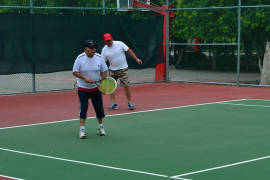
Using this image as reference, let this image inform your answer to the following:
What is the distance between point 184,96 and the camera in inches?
653

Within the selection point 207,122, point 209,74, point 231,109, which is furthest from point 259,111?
point 209,74

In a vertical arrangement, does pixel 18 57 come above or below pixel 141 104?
above

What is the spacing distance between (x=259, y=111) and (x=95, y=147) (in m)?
5.37

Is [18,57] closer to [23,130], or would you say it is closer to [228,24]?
[23,130]

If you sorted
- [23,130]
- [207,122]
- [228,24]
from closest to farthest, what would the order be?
[23,130]
[207,122]
[228,24]

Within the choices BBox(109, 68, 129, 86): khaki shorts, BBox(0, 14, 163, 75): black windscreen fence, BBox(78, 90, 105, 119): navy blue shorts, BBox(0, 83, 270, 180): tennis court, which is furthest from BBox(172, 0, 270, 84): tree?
BBox(78, 90, 105, 119): navy blue shorts

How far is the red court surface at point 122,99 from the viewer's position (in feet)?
42.2

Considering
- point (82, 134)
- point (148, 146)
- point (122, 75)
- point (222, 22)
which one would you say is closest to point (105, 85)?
point (82, 134)

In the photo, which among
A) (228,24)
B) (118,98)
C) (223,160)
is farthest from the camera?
(228,24)

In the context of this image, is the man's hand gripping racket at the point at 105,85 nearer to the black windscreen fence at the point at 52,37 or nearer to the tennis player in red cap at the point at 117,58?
the tennis player in red cap at the point at 117,58

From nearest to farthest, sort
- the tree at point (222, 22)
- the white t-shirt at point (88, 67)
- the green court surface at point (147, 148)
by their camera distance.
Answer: the green court surface at point (147, 148), the white t-shirt at point (88, 67), the tree at point (222, 22)

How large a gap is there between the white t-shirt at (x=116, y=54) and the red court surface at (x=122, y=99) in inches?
42.1

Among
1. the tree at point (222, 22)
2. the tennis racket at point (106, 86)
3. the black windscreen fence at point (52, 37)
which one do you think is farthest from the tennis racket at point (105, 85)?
the tree at point (222, 22)

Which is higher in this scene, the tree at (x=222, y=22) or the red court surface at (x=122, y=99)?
the tree at (x=222, y=22)
